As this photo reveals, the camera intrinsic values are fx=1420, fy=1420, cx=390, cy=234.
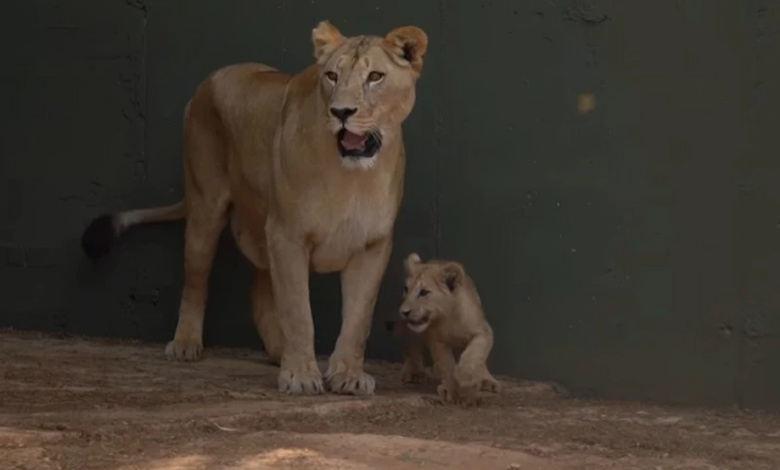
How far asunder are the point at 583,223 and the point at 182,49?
7.80 ft

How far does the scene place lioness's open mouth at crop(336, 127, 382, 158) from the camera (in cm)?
557

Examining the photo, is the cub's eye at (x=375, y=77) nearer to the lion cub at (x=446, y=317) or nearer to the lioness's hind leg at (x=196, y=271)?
the lion cub at (x=446, y=317)

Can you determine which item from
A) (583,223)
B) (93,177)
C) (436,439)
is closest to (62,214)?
(93,177)

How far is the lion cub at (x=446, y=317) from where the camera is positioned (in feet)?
18.8

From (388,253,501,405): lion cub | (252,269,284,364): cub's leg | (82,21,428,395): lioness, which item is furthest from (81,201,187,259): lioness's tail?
(388,253,501,405): lion cub

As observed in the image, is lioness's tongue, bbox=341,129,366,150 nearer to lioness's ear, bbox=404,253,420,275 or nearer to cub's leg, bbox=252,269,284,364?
lioness's ear, bbox=404,253,420,275

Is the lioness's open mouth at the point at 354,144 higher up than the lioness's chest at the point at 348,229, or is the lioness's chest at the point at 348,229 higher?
the lioness's open mouth at the point at 354,144

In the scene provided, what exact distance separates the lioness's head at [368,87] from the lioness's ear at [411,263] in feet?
1.81

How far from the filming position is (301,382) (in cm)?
560

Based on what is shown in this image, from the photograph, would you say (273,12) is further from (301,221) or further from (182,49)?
(301,221)

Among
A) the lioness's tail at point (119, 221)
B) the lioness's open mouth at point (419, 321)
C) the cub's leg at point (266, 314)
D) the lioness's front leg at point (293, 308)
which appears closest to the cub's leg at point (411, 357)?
the lioness's open mouth at point (419, 321)

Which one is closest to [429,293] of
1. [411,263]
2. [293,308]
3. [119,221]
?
[411,263]

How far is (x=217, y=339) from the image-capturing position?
23.5 ft

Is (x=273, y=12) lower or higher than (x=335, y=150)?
higher
